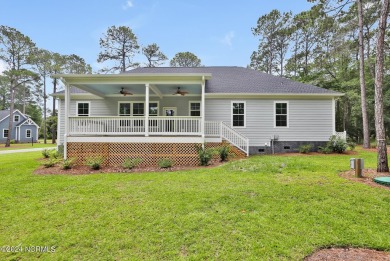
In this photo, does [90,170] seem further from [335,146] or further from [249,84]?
[335,146]

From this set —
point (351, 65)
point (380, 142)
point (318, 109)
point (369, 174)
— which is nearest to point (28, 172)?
point (369, 174)

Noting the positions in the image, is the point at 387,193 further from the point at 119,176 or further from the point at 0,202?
the point at 0,202

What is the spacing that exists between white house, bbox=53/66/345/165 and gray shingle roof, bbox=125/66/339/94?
5 centimetres

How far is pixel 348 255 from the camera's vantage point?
269cm

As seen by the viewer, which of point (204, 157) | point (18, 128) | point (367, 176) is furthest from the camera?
point (18, 128)

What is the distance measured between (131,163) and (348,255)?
273 inches

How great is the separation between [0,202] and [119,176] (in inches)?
111

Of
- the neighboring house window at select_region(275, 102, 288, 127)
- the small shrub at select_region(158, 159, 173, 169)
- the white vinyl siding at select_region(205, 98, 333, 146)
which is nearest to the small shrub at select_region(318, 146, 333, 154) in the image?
the white vinyl siding at select_region(205, 98, 333, 146)

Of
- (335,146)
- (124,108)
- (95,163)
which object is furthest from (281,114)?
(95,163)

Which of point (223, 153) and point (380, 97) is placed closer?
point (380, 97)

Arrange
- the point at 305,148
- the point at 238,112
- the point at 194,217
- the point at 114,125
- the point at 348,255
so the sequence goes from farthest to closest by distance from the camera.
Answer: the point at 238,112 < the point at 305,148 < the point at 114,125 < the point at 194,217 < the point at 348,255

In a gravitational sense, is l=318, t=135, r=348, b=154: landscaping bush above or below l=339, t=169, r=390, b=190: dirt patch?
above

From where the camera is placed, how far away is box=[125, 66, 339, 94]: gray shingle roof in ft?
38.8

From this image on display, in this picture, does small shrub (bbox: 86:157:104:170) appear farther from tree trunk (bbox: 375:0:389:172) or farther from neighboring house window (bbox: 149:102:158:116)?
tree trunk (bbox: 375:0:389:172)
